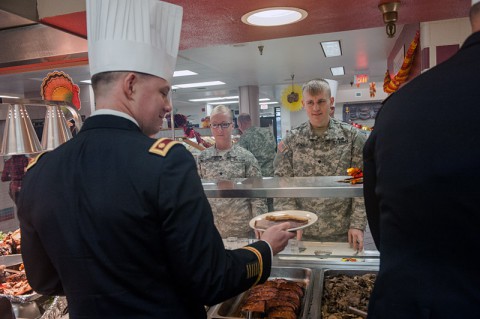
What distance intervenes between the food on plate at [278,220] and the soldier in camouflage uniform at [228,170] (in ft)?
2.87

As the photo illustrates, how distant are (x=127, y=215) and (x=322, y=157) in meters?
2.07

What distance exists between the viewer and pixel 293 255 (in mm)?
2109

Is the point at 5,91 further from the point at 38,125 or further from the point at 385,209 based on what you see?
the point at 385,209

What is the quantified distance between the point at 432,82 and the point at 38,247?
3.84 feet

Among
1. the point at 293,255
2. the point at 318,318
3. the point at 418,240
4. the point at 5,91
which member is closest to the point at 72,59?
the point at 293,255

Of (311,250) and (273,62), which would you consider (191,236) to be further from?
(273,62)

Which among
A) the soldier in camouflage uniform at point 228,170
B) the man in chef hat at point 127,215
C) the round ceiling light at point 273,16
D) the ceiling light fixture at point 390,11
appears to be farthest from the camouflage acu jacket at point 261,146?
the man in chef hat at point 127,215

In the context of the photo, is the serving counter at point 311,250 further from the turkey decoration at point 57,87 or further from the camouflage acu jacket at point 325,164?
the turkey decoration at point 57,87

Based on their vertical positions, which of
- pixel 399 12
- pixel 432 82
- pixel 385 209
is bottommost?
pixel 385 209

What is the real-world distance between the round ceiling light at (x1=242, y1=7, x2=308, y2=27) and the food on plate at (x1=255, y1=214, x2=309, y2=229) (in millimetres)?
1049

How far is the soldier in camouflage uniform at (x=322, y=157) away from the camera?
255 cm

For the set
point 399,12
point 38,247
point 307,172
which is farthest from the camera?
point 307,172

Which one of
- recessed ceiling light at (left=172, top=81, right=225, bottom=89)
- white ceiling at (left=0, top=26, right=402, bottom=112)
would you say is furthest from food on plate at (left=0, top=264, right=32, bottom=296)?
recessed ceiling light at (left=172, top=81, right=225, bottom=89)

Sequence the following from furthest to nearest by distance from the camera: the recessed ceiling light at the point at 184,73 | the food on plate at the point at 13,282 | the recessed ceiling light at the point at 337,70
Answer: the recessed ceiling light at the point at 337,70 → the recessed ceiling light at the point at 184,73 → the food on plate at the point at 13,282
